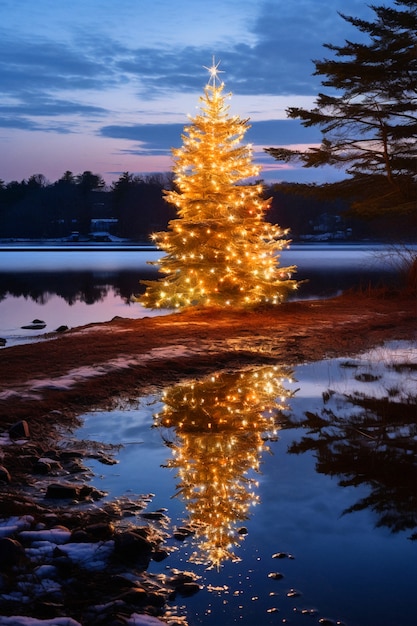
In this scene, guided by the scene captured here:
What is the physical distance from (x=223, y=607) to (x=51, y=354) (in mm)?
7766

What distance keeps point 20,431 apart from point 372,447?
3.51 m

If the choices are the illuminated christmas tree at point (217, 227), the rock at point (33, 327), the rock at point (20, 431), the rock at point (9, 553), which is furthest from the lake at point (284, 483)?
the rock at point (33, 327)

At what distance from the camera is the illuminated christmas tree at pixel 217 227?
17.6 meters

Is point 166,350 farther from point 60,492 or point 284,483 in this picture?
point 60,492

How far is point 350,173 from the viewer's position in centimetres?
2227

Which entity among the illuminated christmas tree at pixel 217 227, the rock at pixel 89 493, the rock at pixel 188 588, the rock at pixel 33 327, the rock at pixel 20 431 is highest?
the illuminated christmas tree at pixel 217 227

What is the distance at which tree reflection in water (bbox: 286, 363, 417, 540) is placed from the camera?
5.55 metres

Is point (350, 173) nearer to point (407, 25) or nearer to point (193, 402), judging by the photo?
point (407, 25)

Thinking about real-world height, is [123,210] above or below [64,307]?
above

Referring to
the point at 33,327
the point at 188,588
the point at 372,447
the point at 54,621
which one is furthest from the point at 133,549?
the point at 33,327

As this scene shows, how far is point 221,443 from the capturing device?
7.06 metres

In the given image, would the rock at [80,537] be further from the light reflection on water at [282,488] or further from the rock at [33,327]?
the rock at [33,327]

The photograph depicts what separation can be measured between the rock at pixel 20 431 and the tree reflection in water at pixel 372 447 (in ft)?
8.67

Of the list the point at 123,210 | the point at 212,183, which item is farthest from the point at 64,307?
the point at 123,210
